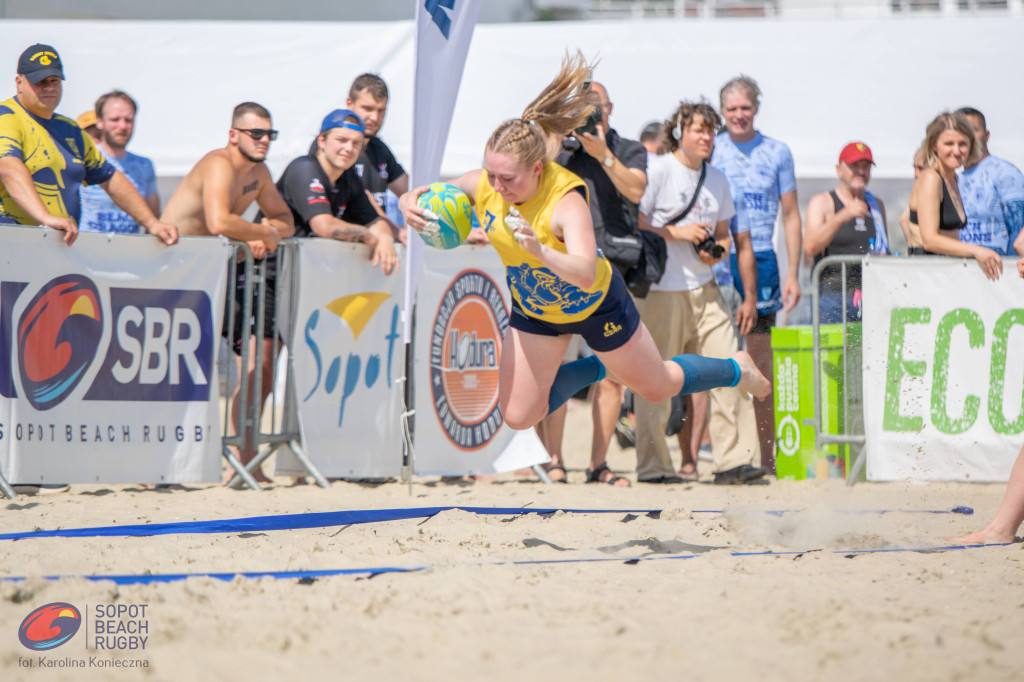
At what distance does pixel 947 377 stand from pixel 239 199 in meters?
4.80

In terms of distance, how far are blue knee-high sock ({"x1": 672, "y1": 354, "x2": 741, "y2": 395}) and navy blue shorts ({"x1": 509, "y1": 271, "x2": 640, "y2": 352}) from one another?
37cm

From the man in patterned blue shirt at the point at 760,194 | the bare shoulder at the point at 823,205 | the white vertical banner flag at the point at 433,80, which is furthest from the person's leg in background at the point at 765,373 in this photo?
the white vertical banner flag at the point at 433,80

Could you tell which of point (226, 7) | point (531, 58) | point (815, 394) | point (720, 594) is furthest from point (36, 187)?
point (226, 7)

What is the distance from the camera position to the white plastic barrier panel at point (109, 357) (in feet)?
17.6

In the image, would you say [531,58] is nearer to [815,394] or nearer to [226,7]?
[815,394]

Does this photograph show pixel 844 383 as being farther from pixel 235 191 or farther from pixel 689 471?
pixel 235 191

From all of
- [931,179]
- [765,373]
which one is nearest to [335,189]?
[765,373]

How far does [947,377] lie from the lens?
6.42 meters

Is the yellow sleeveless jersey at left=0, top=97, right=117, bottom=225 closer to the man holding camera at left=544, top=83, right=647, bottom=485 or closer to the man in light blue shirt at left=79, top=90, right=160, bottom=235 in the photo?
the man in light blue shirt at left=79, top=90, right=160, bottom=235

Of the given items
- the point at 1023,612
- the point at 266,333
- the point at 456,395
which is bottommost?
the point at 1023,612

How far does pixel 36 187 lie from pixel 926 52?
8909 mm

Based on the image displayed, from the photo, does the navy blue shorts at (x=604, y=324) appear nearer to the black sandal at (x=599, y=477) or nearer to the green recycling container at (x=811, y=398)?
the black sandal at (x=599, y=477)

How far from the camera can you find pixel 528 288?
4.43 metres

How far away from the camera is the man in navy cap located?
6.38 m
